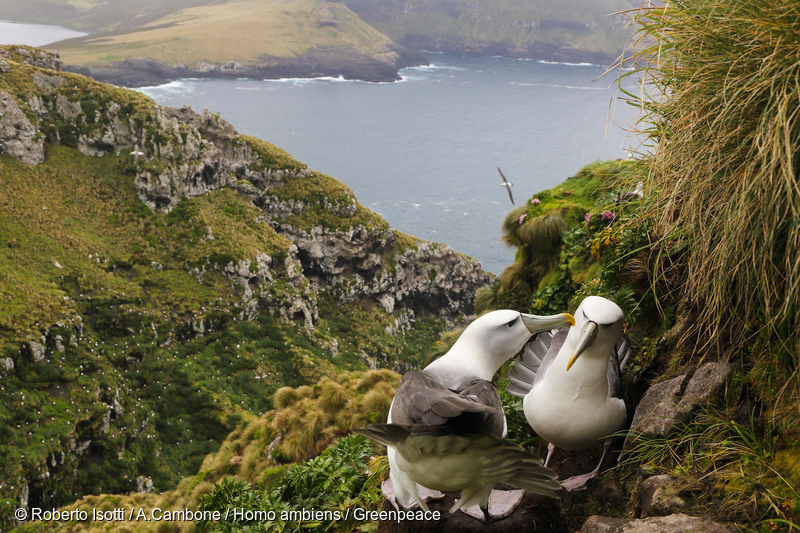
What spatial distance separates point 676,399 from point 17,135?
83946 millimetres

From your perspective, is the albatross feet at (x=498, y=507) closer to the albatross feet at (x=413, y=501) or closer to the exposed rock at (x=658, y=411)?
the albatross feet at (x=413, y=501)

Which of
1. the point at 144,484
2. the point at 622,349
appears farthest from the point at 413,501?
the point at 144,484

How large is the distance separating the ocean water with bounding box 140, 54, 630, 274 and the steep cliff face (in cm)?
2017

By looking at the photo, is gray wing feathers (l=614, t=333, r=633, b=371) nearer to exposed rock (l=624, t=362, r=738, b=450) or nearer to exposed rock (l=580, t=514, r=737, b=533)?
exposed rock (l=624, t=362, r=738, b=450)

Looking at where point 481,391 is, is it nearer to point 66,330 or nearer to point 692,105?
point 692,105

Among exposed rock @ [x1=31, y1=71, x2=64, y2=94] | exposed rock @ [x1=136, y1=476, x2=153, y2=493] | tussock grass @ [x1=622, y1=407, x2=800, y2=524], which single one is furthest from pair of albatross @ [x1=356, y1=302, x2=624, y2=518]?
exposed rock @ [x1=31, y1=71, x2=64, y2=94]

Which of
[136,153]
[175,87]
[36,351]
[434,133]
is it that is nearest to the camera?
[36,351]

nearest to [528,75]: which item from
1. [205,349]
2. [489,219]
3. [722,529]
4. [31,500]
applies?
[489,219]

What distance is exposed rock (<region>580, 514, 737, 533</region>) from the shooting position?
2.75m

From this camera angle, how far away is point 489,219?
9962cm

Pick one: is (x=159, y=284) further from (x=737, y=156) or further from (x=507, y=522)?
(x=737, y=156)

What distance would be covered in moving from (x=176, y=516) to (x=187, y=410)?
4758 cm

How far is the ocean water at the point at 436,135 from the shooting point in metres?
99.3

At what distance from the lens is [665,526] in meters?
2.87
